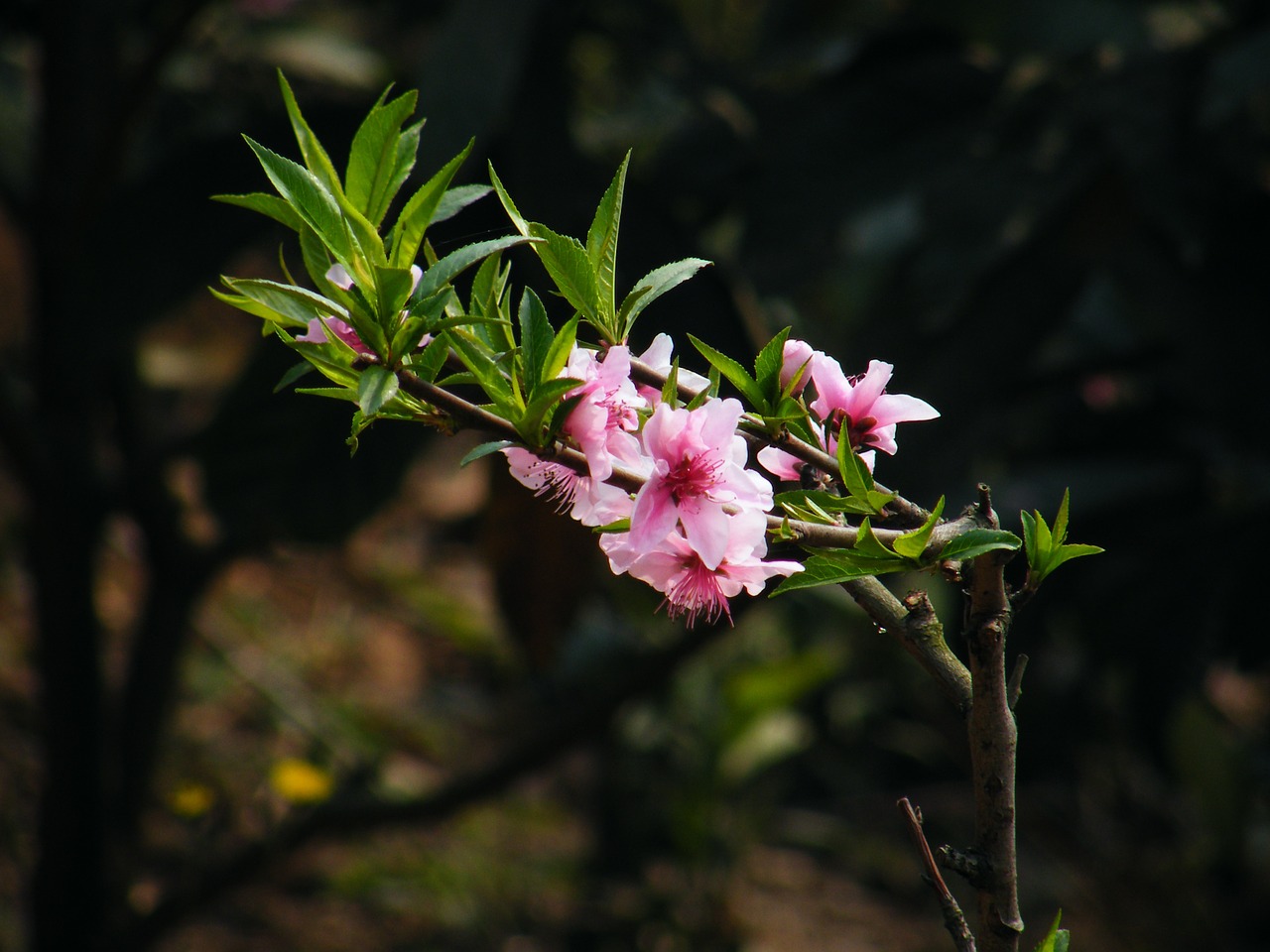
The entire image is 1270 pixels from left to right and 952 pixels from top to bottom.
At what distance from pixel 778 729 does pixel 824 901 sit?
0.28 metres

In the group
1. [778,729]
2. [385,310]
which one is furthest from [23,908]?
[385,310]

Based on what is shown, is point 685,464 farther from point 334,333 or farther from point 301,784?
point 301,784

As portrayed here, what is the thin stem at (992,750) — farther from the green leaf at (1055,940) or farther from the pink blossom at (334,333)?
the pink blossom at (334,333)

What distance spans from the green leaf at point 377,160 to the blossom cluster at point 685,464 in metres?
0.07

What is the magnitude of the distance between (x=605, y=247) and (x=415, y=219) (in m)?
0.05

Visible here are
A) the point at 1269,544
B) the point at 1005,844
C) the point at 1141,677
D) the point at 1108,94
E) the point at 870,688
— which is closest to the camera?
the point at 1005,844

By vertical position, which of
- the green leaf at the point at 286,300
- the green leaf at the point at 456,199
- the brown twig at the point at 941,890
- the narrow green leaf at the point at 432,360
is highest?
the green leaf at the point at 456,199

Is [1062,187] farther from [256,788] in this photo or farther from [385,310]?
[256,788]

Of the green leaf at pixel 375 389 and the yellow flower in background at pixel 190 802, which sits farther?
the yellow flower in background at pixel 190 802

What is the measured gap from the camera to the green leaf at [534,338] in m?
0.32

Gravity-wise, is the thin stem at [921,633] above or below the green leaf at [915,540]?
below

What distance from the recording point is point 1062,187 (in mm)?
984

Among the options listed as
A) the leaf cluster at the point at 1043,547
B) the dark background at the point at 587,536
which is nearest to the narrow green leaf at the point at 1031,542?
the leaf cluster at the point at 1043,547

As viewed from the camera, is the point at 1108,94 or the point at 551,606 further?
the point at 551,606
